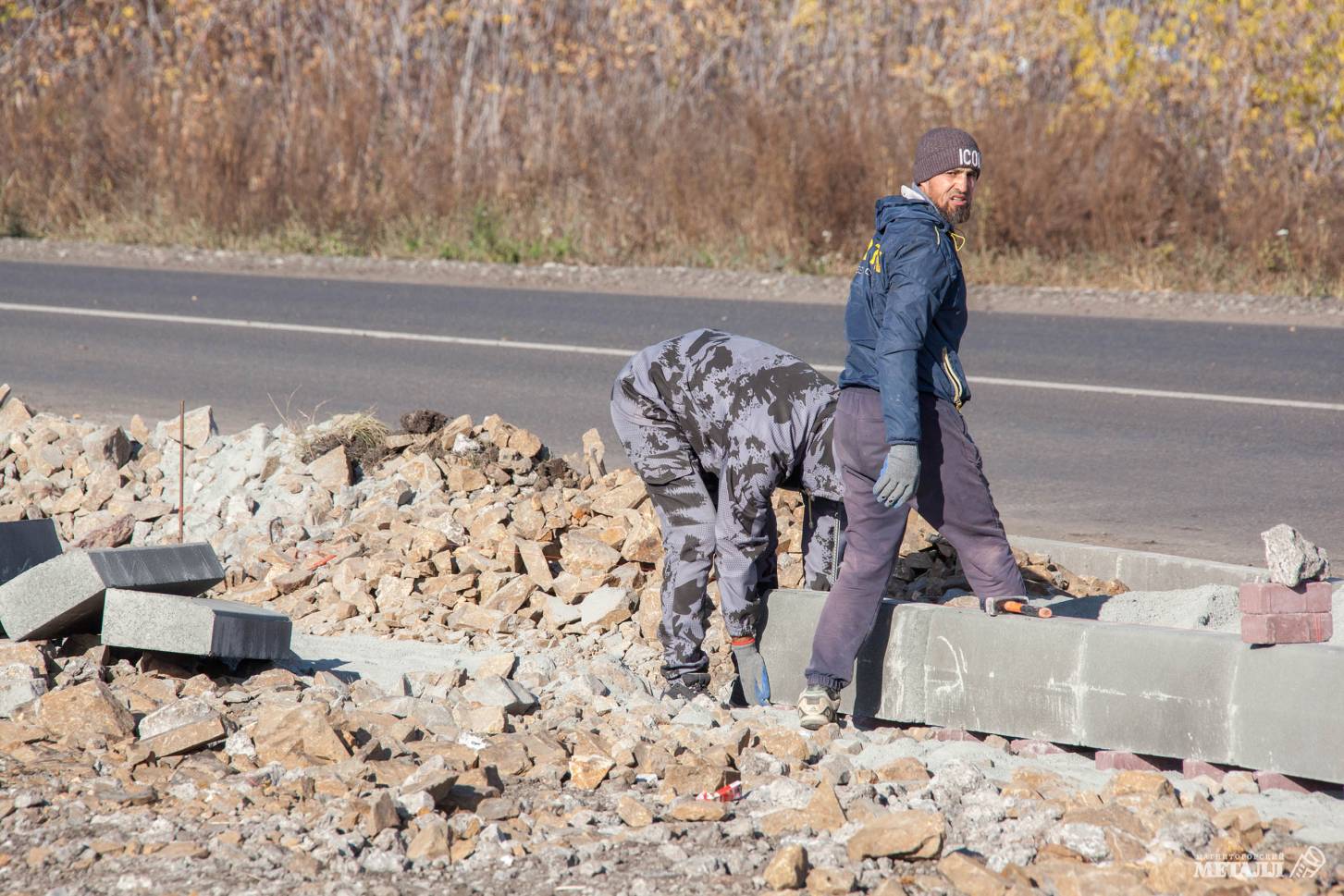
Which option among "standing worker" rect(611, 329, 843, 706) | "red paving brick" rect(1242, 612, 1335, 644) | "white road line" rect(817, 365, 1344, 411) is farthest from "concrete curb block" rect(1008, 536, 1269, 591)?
"white road line" rect(817, 365, 1344, 411)

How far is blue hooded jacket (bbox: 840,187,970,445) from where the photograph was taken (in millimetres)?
3979

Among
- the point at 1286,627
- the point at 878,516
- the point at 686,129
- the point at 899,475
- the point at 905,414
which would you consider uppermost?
the point at 686,129

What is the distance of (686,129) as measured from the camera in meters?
17.1

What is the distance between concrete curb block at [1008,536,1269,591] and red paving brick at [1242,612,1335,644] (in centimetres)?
128

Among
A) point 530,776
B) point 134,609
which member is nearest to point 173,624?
point 134,609

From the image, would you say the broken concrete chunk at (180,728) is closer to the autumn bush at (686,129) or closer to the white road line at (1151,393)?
the white road line at (1151,393)

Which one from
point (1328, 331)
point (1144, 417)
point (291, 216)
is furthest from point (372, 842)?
point (291, 216)

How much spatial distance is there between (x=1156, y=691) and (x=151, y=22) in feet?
64.3

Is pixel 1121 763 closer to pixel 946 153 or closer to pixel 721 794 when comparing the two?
pixel 721 794

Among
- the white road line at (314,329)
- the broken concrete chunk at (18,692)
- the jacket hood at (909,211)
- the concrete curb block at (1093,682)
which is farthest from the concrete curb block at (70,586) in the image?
the white road line at (314,329)

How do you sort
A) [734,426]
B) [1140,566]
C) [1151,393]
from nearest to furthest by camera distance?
[734,426]
[1140,566]
[1151,393]

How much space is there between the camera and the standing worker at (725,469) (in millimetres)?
4375

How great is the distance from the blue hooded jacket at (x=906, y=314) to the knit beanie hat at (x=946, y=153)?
0.08 m
